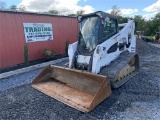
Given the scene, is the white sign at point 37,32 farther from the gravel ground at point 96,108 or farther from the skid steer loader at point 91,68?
the skid steer loader at point 91,68

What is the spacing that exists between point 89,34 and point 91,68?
3.54 ft

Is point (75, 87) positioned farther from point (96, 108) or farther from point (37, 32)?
point (37, 32)

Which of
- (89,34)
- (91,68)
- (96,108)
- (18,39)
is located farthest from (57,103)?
(18,39)

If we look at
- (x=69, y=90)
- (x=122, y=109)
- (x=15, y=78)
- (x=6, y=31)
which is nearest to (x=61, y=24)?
(x=6, y=31)

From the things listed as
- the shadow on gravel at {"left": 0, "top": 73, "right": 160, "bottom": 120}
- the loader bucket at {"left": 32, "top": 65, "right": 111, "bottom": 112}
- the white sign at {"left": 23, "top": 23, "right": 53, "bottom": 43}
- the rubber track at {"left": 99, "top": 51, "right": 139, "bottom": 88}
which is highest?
the white sign at {"left": 23, "top": 23, "right": 53, "bottom": 43}

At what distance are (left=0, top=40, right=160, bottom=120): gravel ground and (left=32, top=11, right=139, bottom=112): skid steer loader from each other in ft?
0.69

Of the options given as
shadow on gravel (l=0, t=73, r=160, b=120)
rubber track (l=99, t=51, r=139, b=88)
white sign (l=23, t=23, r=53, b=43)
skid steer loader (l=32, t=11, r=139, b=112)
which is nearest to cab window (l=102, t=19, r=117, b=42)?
skid steer loader (l=32, t=11, r=139, b=112)

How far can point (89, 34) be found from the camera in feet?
17.7

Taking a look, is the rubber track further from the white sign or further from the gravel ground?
the white sign

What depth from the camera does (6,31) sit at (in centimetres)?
768

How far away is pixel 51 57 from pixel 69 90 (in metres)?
4.66

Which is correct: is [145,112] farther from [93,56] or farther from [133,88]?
[93,56]

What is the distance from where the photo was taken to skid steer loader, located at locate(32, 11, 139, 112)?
4.46 m

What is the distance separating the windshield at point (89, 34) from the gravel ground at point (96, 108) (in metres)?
1.48
